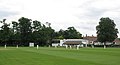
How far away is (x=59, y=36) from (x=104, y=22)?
50.3m

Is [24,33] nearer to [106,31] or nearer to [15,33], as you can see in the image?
[15,33]

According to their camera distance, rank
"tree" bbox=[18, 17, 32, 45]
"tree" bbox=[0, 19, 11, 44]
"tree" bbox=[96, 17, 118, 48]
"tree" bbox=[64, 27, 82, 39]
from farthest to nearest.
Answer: "tree" bbox=[64, 27, 82, 39], "tree" bbox=[96, 17, 118, 48], "tree" bbox=[18, 17, 32, 45], "tree" bbox=[0, 19, 11, 44]

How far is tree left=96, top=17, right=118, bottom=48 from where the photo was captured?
457 feet

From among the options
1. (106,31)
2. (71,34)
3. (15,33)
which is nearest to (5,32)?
(15,33)

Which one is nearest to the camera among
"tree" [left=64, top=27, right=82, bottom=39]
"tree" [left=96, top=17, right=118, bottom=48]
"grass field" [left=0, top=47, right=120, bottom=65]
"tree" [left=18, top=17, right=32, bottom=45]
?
"grass field" [left=0, top=47, right=120, bottom=65]

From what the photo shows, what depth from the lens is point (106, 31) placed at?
14088 centimetres

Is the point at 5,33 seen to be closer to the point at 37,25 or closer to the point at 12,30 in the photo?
the point at 12,30

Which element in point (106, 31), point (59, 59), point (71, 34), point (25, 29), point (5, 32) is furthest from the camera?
point (71, 34)

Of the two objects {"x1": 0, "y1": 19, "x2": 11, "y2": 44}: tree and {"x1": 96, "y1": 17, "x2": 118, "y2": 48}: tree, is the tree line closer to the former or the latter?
{"x1": 0, "y1": 19, "x2": 11, "y2": 44}: tree

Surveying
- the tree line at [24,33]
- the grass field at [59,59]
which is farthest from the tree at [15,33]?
the grass field at [59,59]

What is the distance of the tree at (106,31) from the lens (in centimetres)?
13925

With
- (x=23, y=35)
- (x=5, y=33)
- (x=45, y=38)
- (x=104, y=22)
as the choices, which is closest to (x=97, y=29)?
(x=104, y=22)

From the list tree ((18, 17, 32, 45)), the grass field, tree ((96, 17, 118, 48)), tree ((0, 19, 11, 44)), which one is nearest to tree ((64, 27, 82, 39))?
tree ((96, 17, 118, 48))

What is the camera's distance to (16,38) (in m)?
130
